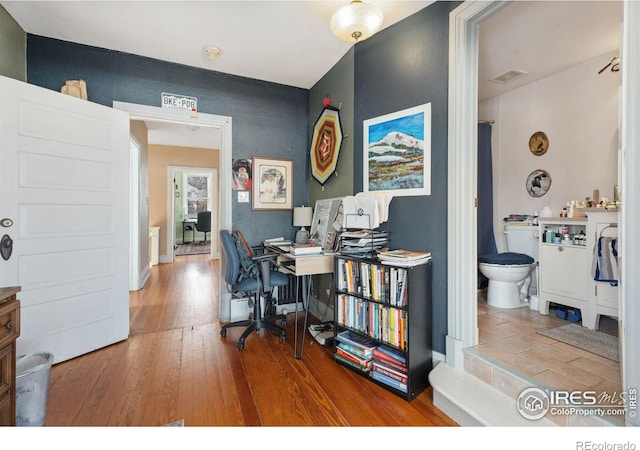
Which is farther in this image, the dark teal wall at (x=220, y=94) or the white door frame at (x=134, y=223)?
the white door frame at (x=134, y=223)

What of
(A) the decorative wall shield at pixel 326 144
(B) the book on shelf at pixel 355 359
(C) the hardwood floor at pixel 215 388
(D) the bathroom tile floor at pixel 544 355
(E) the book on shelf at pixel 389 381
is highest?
(A) the decorative wall shield at pixel 326 144

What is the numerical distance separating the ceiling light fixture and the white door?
202 centimetres

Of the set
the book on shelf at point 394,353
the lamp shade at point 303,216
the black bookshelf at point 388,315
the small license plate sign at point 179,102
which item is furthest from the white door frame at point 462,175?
→ the small license plate sign at point 179,102

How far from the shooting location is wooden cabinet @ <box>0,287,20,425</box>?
3.62ft

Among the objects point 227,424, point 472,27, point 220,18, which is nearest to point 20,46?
point 220,18

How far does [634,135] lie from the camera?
1.06 m

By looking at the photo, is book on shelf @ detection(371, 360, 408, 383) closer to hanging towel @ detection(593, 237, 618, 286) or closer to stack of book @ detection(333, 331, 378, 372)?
stack of book @ detection(333, 331, 378, 372)

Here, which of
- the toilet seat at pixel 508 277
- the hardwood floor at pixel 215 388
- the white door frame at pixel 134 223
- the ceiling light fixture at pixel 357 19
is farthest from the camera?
the white door frame at pixel 134 223

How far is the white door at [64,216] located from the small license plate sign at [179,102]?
0.42 metres

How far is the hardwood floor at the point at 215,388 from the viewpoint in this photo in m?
1.53

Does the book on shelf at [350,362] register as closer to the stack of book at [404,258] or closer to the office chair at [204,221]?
the stack of book at [404,258]

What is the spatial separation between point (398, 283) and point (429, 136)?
1038 millimetres

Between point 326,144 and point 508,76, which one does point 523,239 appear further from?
point 326,144

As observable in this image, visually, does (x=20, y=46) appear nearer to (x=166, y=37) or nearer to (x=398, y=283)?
(x=166, y=37)
